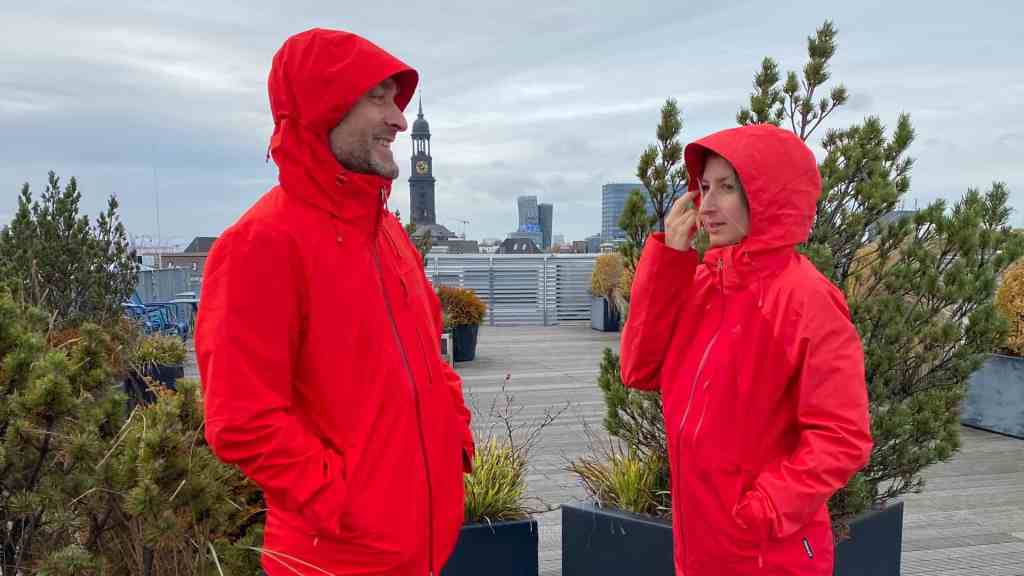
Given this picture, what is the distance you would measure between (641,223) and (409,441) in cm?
170

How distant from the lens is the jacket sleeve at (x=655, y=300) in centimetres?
205

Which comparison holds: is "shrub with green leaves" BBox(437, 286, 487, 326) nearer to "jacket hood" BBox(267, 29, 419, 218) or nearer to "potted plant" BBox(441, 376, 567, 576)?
"potted plant" BBox(441, 376, 567, 576)

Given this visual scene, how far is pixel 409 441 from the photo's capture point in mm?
1733

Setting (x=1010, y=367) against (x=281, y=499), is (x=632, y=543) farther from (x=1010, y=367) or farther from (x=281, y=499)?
(x=1010, y=367)

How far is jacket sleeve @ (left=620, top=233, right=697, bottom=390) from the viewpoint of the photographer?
2.05 meters

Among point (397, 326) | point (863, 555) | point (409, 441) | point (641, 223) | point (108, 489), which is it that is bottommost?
point (863, 555)

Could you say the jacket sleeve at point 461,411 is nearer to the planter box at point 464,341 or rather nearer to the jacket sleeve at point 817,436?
the jacket sleeve at point 817,436

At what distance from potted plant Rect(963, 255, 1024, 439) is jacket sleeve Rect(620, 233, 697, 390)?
576 centimetres

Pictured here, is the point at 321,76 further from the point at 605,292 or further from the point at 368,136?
the point at 605,292

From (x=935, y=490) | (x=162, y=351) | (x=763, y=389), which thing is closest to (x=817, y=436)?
(x=763, y=389)

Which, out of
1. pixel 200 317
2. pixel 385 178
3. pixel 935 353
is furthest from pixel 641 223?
pixel 200 317

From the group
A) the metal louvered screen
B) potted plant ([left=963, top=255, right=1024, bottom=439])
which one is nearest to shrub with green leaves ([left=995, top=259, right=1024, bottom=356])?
potted plant ([left=963, top=255, right=1024, bottom=439])

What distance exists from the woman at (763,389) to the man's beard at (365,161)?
29.9 inches

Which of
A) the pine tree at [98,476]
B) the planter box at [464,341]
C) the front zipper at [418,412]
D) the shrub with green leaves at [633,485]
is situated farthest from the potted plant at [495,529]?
the planter box at [464,341]
